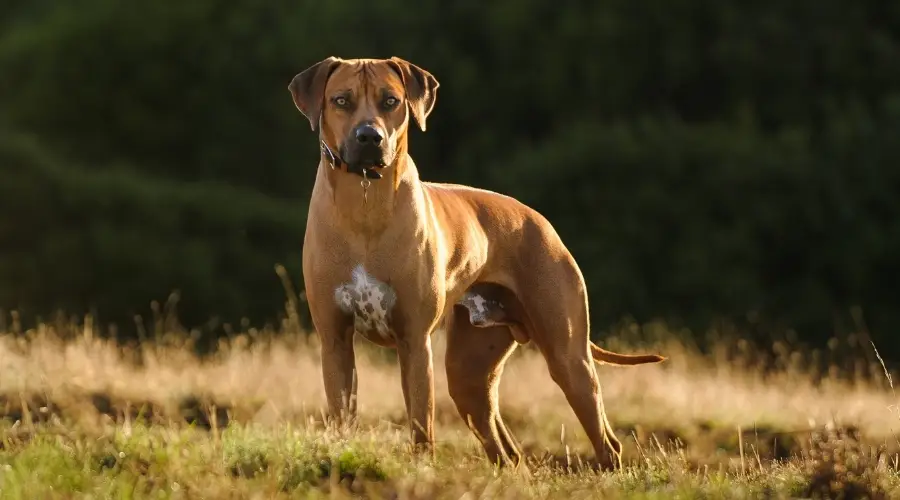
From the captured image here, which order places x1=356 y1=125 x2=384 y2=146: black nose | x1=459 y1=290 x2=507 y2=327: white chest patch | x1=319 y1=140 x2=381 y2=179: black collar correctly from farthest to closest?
x1=459 y1=290 x2=507 y2=327: white chest patch, x1=319 y1=140 x2=381 y2=179: black collar, x1=356 y1=125 x2=384 y2=146: black nose

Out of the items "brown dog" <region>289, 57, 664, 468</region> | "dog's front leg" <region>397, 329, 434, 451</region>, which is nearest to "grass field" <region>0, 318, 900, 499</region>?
"dog's front leg" <region>397, 329, 434, 451</region>

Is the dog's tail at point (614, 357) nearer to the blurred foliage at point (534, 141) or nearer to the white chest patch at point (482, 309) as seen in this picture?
the white chest patch at point (482, 309)

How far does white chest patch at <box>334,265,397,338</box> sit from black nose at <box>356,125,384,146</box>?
1.72 ft

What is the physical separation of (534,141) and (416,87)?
51.6 feet

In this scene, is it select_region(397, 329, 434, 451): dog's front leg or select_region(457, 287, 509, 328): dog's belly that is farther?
select_region(457, 287, 509, 328): dog's belly

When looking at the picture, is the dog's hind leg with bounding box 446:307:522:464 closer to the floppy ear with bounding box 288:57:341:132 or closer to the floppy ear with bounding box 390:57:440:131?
the floppy ear with bounding box 390:57:440:131

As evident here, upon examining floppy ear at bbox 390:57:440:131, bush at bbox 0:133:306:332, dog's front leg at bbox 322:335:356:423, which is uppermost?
floppy ear at bbox 390:57:440:131

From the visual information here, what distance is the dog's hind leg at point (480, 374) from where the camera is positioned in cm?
674

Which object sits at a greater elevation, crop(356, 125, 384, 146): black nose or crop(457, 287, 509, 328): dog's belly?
crop(356, 125, 384, 146): black nose

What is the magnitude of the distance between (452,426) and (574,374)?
1933 millimetres

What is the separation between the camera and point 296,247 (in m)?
20.0

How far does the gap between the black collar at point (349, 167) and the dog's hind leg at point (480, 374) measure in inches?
51.5

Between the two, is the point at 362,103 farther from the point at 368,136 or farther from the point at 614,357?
the point at 614,357

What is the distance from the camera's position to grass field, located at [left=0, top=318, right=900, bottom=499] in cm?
492
